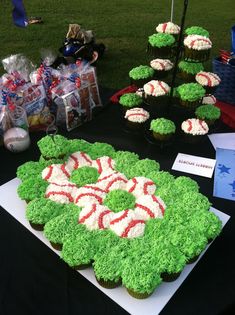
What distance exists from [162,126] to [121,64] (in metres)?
1.84

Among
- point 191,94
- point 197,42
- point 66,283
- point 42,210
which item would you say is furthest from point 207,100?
point 66,283

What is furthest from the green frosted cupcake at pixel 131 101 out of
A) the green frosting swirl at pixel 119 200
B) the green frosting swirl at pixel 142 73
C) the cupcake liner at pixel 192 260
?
the cupcake liner at pixel 192 260

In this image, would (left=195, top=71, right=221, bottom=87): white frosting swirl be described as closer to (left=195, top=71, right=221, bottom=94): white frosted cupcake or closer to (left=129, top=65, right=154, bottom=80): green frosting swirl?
(left=195, top=71, right=221, bottom=94): white frosted cupcake

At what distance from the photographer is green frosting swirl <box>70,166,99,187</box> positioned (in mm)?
1148

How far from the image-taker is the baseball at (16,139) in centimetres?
133

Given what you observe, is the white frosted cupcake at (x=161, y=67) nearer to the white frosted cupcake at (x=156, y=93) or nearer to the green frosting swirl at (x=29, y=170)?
the white frosted cupcake at (x=156, y=93)

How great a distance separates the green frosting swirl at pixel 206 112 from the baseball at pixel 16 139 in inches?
28.7

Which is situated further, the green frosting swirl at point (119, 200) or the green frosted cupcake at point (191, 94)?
the green frosted cupcake at point (191, 94)

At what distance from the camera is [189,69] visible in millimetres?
1413

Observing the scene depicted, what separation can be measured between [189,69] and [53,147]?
658 mm

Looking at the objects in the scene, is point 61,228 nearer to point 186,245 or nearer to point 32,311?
point 32,311

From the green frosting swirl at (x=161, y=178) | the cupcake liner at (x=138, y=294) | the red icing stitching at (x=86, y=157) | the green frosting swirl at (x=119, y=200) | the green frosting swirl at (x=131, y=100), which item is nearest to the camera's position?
the cupcake liner at (x=138, y=294)

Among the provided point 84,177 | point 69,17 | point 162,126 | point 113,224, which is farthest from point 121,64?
point 113,224

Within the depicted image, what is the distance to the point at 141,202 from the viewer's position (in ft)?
3.48
